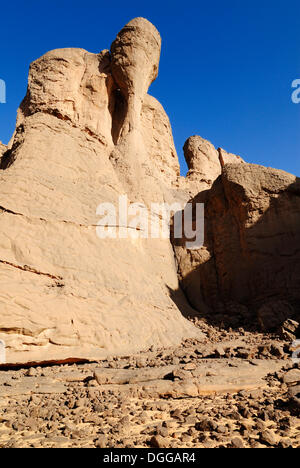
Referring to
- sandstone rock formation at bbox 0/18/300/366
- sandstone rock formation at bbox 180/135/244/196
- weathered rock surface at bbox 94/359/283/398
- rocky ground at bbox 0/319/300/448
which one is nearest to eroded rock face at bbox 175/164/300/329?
sandstone rock formation at bbox 0/18/300/366

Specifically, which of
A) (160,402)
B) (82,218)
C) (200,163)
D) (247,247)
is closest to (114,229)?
(82,218)

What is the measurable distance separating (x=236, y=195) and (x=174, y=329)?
5.59 metres

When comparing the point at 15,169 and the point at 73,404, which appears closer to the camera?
the point at 73,404

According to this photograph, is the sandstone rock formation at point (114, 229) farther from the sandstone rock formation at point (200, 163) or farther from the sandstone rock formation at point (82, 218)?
the sandstone rock formation at point (200, 163)

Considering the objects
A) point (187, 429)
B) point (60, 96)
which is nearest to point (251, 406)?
point (187, 429)

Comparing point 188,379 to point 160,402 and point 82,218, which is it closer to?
point 160,402

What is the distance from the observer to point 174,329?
24.2 feet

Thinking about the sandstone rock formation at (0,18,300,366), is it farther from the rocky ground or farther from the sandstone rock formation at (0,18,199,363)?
the rocky ground

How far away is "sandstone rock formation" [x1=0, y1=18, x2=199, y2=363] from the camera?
19.0ft

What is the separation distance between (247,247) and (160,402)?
7.32 meters

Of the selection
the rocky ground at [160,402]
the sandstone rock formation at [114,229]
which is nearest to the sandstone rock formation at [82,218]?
the sandstone rock formation at [114,229]

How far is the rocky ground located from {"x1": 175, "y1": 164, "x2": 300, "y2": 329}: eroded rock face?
13.8 feet

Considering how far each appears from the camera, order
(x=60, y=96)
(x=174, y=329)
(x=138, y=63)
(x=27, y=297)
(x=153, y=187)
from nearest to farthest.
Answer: (x=27, y=297), (x=174, y=329), (x=60, y=96), (x=153, y=187), (x=138, y=63)
